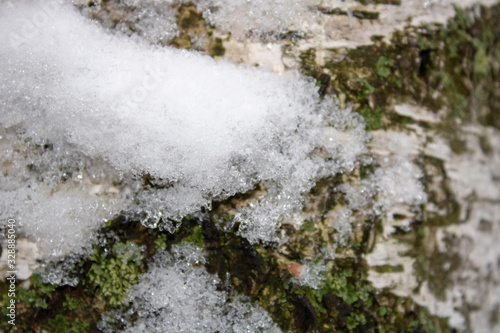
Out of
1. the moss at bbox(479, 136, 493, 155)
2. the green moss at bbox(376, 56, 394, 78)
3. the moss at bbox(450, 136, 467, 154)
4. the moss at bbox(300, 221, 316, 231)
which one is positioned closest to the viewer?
the moss at bbox(300, 221, 316, 231)

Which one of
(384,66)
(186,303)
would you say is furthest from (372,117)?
(186,303)

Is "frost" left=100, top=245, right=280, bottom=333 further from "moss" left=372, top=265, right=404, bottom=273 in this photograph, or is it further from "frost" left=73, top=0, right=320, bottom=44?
"frost" left=73, top=0, right=320, bottom=44

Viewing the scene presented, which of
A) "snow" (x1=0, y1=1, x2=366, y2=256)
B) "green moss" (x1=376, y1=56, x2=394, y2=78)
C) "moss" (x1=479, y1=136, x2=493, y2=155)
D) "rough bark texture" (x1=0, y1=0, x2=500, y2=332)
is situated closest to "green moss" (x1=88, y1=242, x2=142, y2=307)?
"rough bark texture" (x1=0, y1=0, x2=500, y2=332)

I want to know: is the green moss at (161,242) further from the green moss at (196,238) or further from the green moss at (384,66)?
the green moss at (384,66)

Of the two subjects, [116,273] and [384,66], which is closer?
[116,273]

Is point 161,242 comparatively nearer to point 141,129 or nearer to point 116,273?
point 116,273

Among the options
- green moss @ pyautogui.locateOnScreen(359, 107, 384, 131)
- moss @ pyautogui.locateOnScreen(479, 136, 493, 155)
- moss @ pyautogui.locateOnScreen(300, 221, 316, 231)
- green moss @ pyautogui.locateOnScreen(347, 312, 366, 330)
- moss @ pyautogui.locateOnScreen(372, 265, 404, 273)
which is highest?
green moss @ pyautogui.locateOnScreen(359, 107, 384, 131)

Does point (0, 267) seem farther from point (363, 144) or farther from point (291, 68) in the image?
point (363, 144)

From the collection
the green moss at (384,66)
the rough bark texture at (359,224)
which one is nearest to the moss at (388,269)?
the rough bark texture at (359,224)

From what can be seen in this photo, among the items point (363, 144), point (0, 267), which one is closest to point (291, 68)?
point (363, 144)
